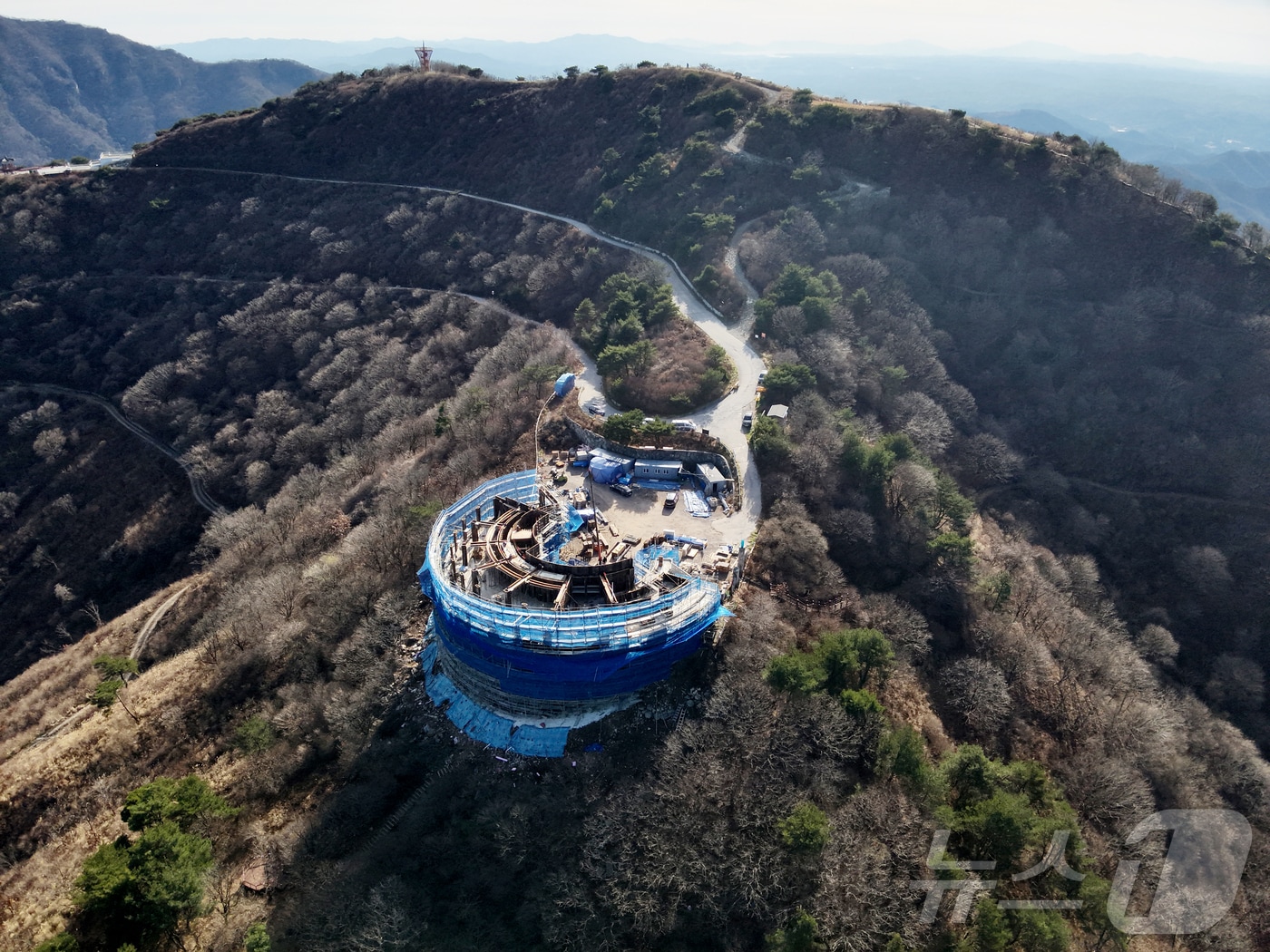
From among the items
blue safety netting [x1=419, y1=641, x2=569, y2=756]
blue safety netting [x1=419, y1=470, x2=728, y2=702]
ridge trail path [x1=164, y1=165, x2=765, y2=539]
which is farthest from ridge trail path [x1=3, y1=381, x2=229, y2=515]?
blue safety netting [x1=419, y1=470, x2=728, y2=702]

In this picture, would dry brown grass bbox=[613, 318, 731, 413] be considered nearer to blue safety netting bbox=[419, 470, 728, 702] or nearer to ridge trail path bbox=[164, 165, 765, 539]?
ridge trail path bbox=[164, 165, 765, 539]

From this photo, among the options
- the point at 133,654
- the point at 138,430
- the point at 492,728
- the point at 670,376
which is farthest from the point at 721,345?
the point at 138,430

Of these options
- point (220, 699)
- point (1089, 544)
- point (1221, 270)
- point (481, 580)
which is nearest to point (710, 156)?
point (1221, 270)

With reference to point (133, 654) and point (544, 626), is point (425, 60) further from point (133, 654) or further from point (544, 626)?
point (544, 626)

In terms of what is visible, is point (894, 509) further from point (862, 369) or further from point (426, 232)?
point (426, 232)

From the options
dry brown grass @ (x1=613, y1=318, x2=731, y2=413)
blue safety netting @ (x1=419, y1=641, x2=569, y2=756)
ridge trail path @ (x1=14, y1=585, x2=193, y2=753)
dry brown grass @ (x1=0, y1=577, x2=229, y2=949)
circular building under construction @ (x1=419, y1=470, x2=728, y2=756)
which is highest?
dry brown grass @ (x1=613, y1=318, x2=731, y2=413)
